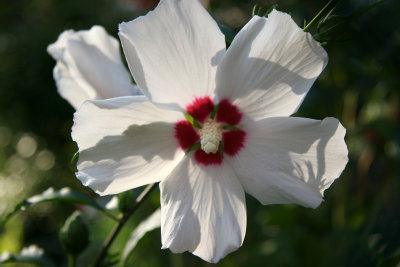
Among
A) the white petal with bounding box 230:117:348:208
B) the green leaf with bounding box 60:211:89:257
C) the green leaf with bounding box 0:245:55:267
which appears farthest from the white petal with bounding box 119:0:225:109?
the green leaf with bounding box 0:245:55:267

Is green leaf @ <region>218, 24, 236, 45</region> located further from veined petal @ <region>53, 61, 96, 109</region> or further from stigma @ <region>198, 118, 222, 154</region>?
veined petal @ <region>53, 61, 96, 109</region>

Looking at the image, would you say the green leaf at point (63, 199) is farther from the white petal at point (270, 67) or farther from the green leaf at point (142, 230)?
the white petal at point (270, 67)

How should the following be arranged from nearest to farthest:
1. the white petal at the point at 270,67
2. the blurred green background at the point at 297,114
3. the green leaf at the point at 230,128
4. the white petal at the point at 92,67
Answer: the white petal at the point at 270,67 → the green leaf at the point at 230,128 → the white petal at the point at 92,67 → the blurred green background at the point at 297,114

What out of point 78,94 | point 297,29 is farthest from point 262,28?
point 78,94

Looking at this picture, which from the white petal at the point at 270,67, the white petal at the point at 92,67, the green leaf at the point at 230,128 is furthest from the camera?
the white petal at the point at 92,67

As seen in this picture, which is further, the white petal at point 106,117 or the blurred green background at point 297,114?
the blurred green background at point 297,114

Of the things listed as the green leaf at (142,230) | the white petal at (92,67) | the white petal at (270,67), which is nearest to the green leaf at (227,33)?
the white petal at (270,67)

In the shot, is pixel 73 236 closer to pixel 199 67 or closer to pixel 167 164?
pixel 167 164
